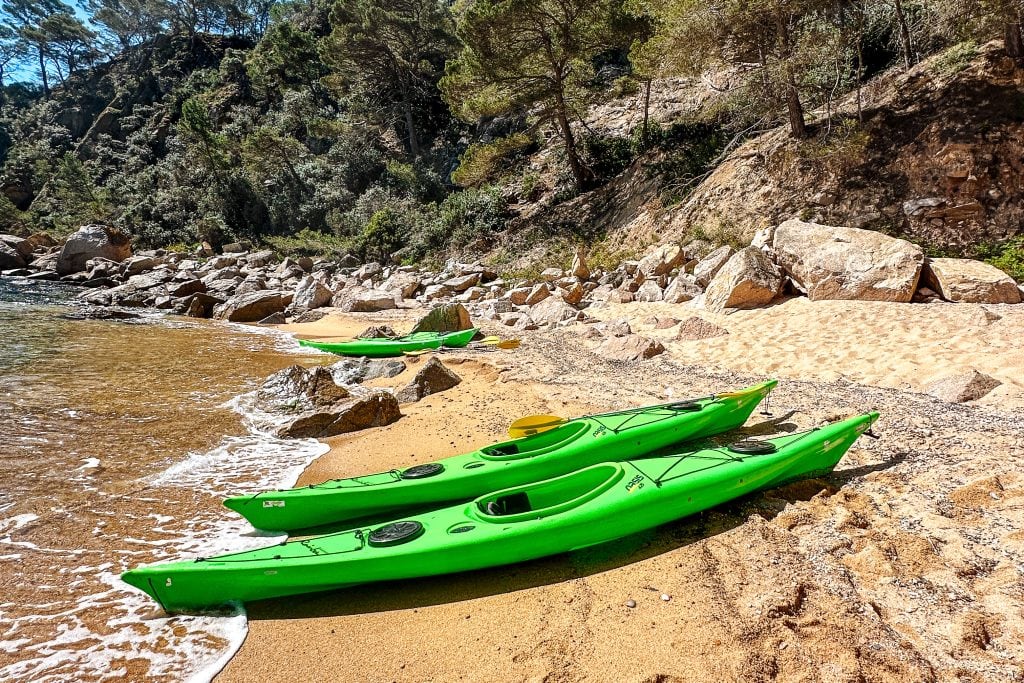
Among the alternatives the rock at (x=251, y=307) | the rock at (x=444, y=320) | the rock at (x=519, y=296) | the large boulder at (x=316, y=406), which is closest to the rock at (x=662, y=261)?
the rock at (x=519, y=296)

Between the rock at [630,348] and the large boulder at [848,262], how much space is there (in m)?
2.72

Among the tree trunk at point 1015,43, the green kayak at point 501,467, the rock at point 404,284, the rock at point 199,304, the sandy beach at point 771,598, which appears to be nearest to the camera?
the sandy beach at point 771,598

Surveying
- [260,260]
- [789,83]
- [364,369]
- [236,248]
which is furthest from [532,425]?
[236,248]

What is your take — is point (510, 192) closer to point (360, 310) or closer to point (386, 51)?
point (360, 310)

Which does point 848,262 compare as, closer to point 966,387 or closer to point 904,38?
point 966,387

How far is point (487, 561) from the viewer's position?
115 inches

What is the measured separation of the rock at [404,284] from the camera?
17.0 metres

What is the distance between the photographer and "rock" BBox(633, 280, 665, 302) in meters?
10.4

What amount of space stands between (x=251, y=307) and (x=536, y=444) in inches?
552

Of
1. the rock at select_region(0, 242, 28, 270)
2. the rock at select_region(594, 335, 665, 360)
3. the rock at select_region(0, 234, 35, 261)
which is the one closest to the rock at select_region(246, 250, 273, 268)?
the rock at select_region(0, 242, 28, 270)

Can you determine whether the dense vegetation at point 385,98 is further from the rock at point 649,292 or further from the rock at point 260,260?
the rock at point 649,292

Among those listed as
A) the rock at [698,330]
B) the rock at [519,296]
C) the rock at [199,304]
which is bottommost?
the rock at [698,330]

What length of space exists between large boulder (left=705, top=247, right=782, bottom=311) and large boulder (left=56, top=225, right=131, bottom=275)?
3033 centimetres

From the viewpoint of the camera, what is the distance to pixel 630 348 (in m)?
7.65
